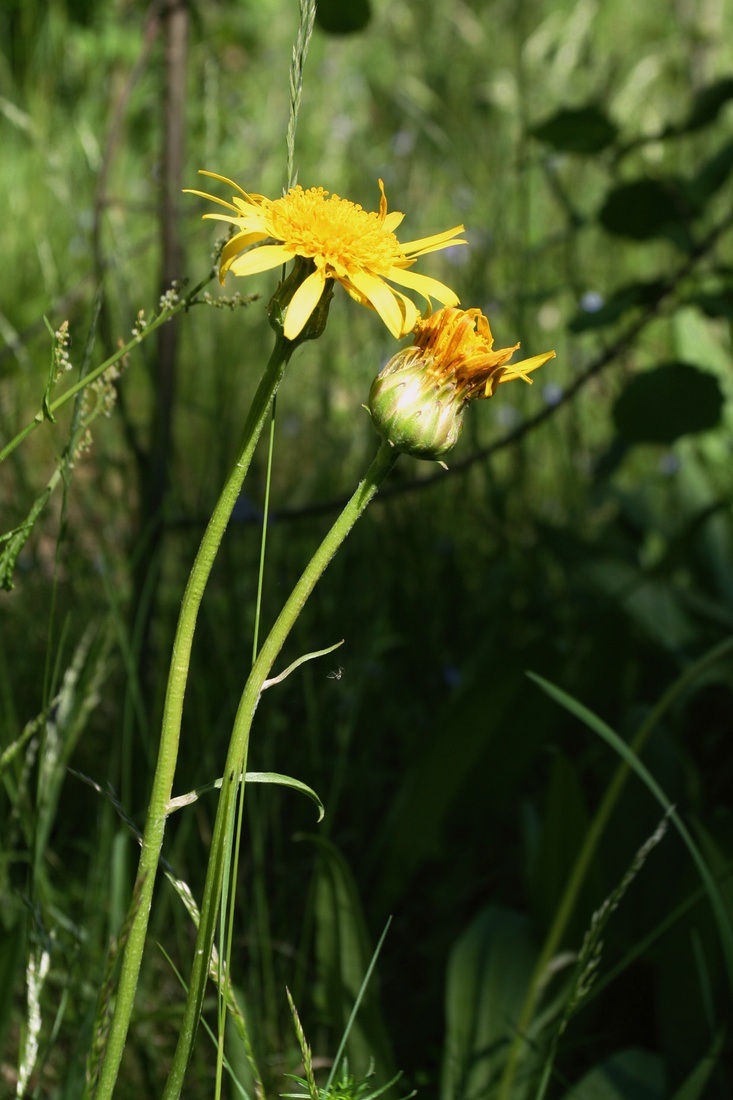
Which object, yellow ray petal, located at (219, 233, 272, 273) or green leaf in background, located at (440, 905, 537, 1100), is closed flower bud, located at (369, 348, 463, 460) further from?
green leaf in background, located at (440, 905, 537, 1100)

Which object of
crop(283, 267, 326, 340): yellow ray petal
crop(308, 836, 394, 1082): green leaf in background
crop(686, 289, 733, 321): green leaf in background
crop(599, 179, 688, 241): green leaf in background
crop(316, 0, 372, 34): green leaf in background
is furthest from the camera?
crop(599, 179, 688, 241): green leaf in background

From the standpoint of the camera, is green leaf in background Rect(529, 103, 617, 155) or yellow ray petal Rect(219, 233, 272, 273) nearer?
yellow ray petal Rect(219, 233, 272, 273)

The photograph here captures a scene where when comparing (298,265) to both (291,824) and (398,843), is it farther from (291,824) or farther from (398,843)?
(291,824)

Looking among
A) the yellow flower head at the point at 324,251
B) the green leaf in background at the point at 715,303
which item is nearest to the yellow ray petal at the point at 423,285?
the yellow flower head at the point at 324,251

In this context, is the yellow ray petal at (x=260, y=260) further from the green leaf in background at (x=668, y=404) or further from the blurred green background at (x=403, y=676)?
the green leaf in background at (x=668, y=404)

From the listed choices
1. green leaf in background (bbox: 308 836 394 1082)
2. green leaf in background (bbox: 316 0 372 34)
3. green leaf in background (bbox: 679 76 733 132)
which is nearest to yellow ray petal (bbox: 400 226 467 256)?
green leaf in background (bbox: 308 836 394 1082)
